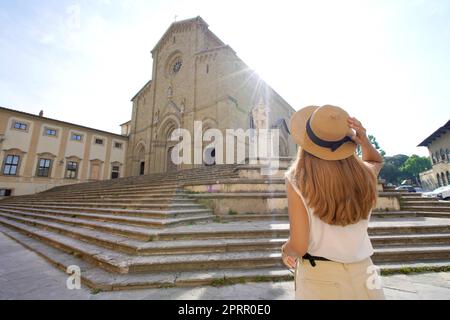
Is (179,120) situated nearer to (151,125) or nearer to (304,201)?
(151,125)

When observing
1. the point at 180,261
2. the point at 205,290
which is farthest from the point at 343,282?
the point at 180,261

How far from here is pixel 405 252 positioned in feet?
11.8

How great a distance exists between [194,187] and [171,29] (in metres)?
23.3

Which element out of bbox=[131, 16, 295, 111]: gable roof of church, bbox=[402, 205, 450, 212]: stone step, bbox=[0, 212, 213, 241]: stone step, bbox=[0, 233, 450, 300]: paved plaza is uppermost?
bbox=[131, 16, 295, 111]: gable roof of church

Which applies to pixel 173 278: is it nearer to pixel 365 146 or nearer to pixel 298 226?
pixel 298 226

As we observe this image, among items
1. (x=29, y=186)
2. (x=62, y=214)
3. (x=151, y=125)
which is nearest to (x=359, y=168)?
(x=62, y=214)

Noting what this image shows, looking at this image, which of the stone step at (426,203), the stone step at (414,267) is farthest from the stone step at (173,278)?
the stone step at (426,203)

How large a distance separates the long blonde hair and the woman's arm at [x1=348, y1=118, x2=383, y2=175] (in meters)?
0.22

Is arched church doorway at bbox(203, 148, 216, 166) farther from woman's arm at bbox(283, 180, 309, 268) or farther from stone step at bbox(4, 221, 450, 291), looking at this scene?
woman's arm at bbox(283, 180, 309, 268)

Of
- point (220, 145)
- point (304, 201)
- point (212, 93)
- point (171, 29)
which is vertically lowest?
point (304, 201)

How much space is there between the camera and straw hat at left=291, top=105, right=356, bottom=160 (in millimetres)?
1205

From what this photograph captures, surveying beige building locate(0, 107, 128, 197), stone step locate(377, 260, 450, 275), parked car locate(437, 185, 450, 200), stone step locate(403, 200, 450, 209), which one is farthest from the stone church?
parked car locate(437, 185, 450, 200)

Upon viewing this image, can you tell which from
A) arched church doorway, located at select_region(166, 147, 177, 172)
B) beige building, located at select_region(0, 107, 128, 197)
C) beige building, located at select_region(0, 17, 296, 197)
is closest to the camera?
beige building, located at select_region(0, 107, 128, 197)

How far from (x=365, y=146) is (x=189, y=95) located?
20.5 meters
